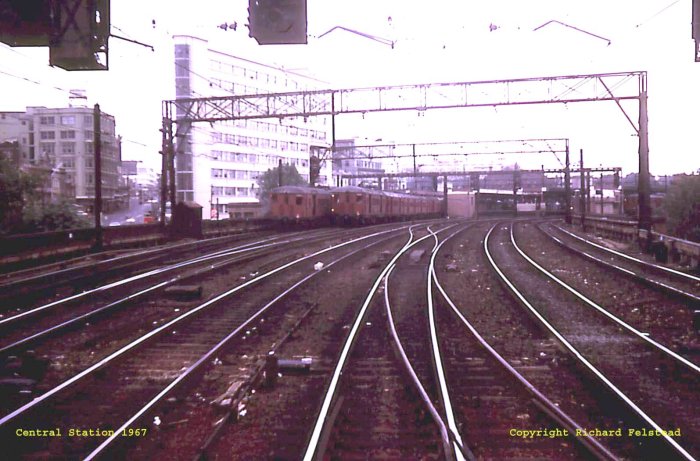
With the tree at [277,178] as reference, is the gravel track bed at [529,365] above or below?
below

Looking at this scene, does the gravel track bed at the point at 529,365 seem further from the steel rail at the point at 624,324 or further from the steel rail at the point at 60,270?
the steel rail at the point at 60,270

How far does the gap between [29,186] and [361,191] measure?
23.1 m

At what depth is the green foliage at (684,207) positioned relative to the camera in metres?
37.5

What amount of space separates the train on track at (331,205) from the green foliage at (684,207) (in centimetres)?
2033

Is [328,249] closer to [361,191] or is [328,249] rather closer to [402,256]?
[402,256]

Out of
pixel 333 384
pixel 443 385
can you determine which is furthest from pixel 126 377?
pixel 443 385

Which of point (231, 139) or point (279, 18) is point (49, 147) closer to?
point (231, 139)

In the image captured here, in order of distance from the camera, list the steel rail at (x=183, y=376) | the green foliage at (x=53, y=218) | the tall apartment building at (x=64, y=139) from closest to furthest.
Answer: the steel rail at (x=183, y=376)
the green foliage at (x=53, y=218)
the tall apartment building at (x=64, y=139)

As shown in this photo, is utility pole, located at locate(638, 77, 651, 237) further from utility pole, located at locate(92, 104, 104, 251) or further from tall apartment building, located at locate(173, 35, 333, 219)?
tall apartment building, located at locate(173, 35, 333, 219)

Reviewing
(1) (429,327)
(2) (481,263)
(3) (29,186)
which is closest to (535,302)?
(1) (429,327)

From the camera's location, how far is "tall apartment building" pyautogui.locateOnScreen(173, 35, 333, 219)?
72688 millimetres

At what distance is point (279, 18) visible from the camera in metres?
8.29

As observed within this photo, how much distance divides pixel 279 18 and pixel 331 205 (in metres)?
38.2

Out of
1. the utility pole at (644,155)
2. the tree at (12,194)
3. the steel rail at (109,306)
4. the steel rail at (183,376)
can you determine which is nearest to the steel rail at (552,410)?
the steel rail at (183,376)
